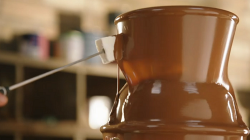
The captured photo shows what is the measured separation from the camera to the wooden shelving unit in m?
1.94

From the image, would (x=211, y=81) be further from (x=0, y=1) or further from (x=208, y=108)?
(x=0, y=1)

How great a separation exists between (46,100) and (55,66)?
290 millimetres

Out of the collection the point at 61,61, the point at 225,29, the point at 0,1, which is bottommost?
the point at 61,61

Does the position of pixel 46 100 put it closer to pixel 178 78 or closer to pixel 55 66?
pixel 55 66

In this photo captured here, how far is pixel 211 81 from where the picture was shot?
447 millimetres

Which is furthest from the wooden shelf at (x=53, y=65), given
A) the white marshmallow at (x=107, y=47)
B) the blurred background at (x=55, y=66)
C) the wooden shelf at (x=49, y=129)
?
the white marshmallow at (x=107, y=47)

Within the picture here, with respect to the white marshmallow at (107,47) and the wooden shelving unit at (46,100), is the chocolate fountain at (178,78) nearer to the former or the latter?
the white marshmallow at (107,47)

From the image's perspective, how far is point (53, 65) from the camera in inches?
79.9

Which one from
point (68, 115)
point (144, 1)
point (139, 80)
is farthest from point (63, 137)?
point (139, 80)

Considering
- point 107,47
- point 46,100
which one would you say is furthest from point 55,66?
point 107,47

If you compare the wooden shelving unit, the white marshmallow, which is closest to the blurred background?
the wooden shelving unit

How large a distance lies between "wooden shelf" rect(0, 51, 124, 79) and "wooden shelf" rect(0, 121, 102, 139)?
0.31m

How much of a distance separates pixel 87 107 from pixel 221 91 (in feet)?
6.10

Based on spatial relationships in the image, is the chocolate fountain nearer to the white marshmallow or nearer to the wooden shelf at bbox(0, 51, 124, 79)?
the white marshmallow
